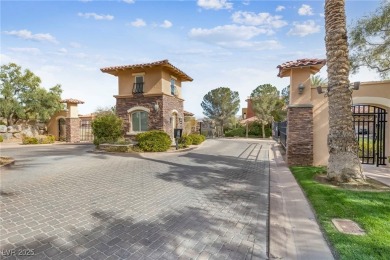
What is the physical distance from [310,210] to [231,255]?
2.65 meters

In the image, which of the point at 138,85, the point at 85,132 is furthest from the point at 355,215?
the point at 85,132

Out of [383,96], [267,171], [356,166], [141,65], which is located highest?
[141,65]

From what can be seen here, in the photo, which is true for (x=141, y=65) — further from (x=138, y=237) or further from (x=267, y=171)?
(x=138, y=237)

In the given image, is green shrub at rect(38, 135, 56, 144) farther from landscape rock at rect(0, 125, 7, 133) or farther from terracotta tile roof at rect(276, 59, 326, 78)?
terracotta tile roof at rect(276, 59, 326, 78)

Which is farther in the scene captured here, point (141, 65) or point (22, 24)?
point (141, 65)

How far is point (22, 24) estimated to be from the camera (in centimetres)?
1110

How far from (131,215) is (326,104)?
942cm

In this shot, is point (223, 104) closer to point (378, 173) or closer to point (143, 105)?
point (143, 105)

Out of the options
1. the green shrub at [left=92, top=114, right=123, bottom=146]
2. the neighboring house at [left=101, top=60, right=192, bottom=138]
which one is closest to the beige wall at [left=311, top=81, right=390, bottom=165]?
the neighboring house at [left=101, top=60, right=192, bottom=138]

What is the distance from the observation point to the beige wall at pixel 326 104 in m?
9.58

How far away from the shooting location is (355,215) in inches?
182

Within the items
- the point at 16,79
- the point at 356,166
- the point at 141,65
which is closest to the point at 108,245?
the point at 356,166

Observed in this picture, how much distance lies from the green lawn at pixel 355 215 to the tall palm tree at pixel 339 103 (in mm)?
908

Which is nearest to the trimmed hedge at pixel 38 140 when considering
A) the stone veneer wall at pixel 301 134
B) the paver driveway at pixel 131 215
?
the paver driveway at pixel 131 215
